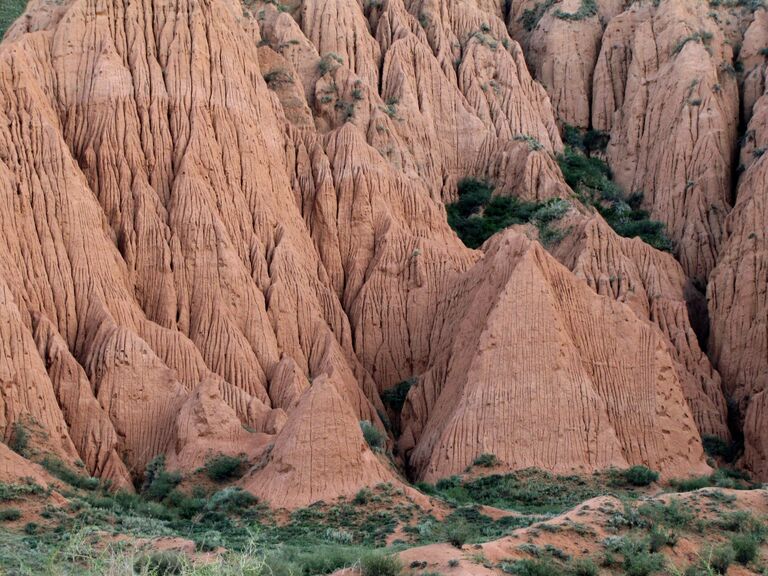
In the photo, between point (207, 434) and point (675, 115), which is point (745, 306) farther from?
point (207, 434)

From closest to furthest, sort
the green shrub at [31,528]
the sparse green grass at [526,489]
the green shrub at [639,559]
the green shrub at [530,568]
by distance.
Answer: the green shrub at [530,568]
the green shrub at [639,559]
the green shrub at [31,528]
the sparse green grass at [526,489]

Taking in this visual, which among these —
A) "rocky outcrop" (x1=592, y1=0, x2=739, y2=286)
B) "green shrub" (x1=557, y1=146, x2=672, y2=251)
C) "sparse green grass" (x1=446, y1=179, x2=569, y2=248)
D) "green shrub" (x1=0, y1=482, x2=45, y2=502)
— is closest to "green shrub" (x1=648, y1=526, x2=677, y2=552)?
"green shrub" (x1=0, y1=482, x2=45, y2=502)

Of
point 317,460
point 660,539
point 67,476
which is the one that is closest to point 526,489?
point 317,460

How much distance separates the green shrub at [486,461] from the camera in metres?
43.8

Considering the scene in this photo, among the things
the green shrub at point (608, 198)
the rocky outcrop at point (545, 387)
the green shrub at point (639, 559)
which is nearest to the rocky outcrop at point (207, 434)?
the rocky outcrop at point (545, 387)

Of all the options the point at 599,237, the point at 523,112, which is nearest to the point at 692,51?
the point at 523,112

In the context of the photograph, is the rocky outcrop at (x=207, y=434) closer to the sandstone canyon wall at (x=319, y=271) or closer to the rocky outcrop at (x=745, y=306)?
the sandstone canyon wall at (x=319, y=271)

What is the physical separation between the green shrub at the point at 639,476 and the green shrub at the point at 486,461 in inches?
143

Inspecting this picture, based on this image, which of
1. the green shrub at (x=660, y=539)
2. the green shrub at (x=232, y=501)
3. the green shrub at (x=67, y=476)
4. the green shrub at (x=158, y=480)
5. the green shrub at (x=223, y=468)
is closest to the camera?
the green shrub at (x=660, y=539)

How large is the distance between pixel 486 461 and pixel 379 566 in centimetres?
1666

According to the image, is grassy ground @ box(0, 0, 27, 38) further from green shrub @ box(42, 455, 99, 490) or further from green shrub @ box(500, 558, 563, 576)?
green shrub @ box(500, 558, 563, 576)

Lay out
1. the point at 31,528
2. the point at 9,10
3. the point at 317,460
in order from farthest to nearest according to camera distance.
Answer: the point at 9,10 → the point at 317,460 → the point at 31,528

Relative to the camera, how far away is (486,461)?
43812mm

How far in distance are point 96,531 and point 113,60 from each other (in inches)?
893
